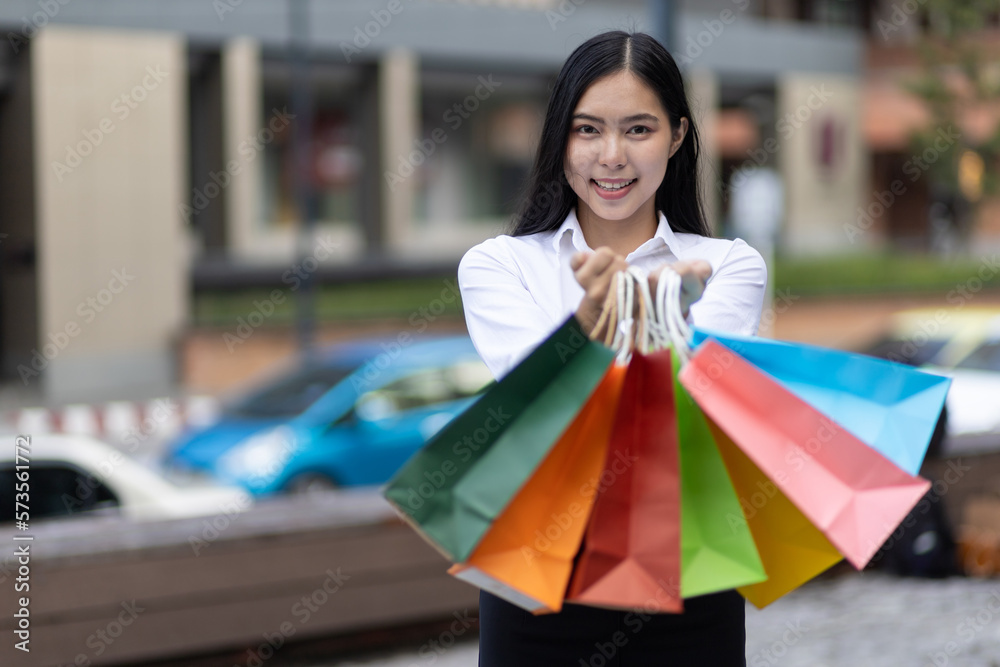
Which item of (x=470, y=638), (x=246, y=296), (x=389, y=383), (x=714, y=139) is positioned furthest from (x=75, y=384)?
(x=714, y=139)

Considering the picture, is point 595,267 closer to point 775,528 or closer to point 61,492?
point 775,528

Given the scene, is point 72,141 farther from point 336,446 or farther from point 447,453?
point 447,453

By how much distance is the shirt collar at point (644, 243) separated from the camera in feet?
6.69

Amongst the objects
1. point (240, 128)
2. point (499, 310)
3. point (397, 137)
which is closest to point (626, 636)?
point (499, 310)

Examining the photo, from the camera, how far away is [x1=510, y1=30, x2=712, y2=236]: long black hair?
194cm

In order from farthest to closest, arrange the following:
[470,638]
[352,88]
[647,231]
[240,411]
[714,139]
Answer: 1. [714,139]
2. [352,88]
3. [240,411]
4. [470,638]
5. [647,231]

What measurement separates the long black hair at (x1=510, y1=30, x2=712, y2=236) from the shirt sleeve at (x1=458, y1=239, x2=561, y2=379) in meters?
0.14

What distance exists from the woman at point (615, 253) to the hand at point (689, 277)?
85 millimetres

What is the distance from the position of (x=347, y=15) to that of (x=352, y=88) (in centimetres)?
204

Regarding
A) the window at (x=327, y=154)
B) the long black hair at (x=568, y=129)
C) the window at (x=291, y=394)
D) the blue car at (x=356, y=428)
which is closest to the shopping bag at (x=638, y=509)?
the long black hair at (x=568, y=129)

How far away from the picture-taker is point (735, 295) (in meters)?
1.95

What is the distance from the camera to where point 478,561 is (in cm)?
165

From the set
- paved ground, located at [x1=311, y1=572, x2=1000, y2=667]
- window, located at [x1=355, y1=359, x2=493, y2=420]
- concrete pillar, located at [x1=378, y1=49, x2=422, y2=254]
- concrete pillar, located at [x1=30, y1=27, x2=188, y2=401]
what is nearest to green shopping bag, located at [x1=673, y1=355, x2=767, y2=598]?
paved ground, located at [x1=311, y1=572, x2=1000, y2=667]

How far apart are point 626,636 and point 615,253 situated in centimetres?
60
